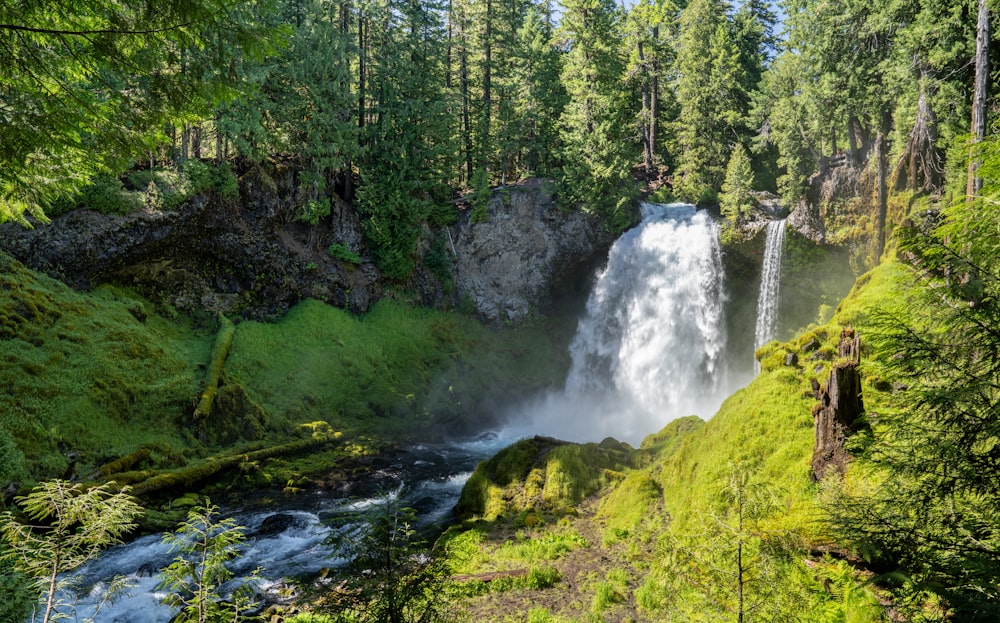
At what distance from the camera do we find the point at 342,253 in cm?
2712

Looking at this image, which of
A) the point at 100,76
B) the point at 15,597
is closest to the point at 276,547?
the point at 15,597

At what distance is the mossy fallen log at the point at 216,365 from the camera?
683 inches

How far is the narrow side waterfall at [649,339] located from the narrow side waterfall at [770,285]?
2138 mm

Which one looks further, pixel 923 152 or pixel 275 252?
pixel 275 252

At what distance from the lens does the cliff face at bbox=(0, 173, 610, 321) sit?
19016 millimetres

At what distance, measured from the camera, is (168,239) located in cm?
2097

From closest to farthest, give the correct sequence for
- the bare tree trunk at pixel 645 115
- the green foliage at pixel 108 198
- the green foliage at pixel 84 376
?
the green foliage at pixel 84 376 → the green foliage at pixel 108 198 → the bare tree trunk at pixel 645 115

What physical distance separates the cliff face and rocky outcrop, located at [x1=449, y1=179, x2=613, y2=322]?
0.06 m

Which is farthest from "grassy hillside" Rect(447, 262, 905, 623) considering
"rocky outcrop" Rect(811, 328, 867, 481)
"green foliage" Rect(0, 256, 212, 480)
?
"green foliage" Rect(0, 256, 212, 480)

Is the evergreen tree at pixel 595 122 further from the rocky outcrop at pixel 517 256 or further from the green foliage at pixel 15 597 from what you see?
the green foliage at pixel 15 597

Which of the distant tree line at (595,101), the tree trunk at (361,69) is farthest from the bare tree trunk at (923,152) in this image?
the tree trunk at (361,69)

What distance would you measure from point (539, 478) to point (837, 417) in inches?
300

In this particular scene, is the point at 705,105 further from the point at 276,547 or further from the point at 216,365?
the point at 276,547

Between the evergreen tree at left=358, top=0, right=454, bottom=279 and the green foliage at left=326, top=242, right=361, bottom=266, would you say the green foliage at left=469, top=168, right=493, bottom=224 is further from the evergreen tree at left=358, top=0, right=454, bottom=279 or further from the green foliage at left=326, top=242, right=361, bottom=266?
the green foliage at left=326, top=242, right=361, bottom=266
